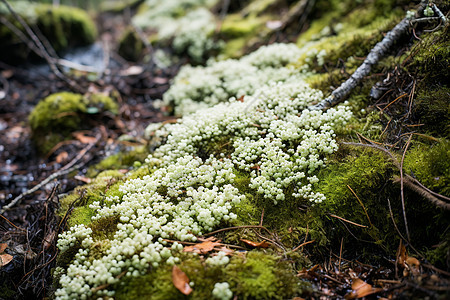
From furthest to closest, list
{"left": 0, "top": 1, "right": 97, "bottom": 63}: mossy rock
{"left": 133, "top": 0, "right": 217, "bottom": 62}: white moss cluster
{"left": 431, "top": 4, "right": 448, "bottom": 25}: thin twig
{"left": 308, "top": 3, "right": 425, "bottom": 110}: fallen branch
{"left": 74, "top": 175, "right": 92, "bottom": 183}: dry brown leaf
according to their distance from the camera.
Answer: {"left": 0, "top": 1, "right": 97, "bottom": 63}: mossy rock < {"left": 133, "top": 0, "right": 217, "bottom": 62}: white moss cluster < {"left": 74, "top": 175, "right": 92, "bottom": 183}: dry brown leaf < {"left": 308, "top": 3, "right": 425, "bottom": 110}: fallen branch < {"left": 431, "top": 4, "right": 448, "bottom": 25}: thin twig

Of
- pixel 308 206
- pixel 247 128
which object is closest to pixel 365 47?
pixel 247 128

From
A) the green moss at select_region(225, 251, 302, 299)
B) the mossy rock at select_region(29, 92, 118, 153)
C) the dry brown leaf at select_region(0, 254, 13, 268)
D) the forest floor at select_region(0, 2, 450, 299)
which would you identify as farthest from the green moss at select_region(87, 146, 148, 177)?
the green moss at select_region(225, 251, 302, 299)

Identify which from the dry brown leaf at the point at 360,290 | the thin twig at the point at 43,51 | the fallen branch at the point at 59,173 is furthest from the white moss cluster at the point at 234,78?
the dry brown leaf at the point at 360,290

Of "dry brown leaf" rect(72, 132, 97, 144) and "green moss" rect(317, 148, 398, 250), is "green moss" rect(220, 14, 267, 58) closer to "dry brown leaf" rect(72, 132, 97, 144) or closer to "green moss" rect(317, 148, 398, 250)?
"dry brown leaf" rect(72, 132, 97, 144)

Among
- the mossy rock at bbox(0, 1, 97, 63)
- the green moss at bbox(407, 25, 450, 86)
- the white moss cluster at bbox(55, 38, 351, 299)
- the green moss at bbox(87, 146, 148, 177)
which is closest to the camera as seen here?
the white moss cluster at bbox(55, 38, 351, 299)

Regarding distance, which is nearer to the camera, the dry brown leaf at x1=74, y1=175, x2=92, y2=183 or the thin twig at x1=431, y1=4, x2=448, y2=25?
the thin twig at x1=431, y1=4, x2=448, y2=25

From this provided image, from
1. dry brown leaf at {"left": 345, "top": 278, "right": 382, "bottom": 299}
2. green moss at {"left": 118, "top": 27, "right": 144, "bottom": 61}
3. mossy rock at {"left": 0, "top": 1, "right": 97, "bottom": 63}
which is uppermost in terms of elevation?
mossy rock at {"left": 0, "top": 1, "right": 97, "bottom": 63}

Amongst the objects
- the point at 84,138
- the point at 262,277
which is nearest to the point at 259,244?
the point at 262,277

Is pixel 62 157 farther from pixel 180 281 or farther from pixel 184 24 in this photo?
pixel 184 24
